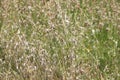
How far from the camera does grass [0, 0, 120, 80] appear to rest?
2.65m

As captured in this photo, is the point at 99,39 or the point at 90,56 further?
the point at 99,39

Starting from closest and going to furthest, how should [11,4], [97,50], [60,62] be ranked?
[60,62] < [97,50] < [11,4]

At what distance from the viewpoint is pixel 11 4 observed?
3654mm

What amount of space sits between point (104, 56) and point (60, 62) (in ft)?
1.53

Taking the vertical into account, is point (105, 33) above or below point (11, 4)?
below

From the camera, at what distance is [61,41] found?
2.84 m

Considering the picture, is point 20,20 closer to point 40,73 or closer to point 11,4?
point 11,4

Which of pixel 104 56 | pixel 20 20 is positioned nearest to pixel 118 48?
pixel 104 56

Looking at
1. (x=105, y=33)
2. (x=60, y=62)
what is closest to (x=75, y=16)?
(x=105, y=33)

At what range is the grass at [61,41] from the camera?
265 centimetres

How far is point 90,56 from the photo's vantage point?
286 cm

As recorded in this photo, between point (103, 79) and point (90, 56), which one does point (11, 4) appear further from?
point (103, 79)

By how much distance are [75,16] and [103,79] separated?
1.03m

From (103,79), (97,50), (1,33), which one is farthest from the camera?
(1,33)
